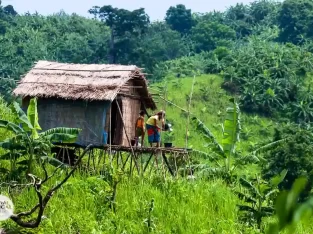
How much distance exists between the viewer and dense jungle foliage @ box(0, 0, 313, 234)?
8227mm

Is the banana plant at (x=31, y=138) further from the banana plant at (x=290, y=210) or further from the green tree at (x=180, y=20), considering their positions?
the green tree at (x=180, y=20)

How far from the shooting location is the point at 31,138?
29.8 feet

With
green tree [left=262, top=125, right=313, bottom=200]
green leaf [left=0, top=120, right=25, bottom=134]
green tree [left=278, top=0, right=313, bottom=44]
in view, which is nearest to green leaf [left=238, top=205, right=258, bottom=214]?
green leaf [left=0, top=120, right=25, bottom=134]

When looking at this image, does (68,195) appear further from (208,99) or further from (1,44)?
(1,44)

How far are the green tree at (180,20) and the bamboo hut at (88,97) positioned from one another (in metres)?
34.2

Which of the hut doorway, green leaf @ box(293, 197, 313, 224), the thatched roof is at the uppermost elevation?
green leaf @ box(293, 197, 313, 224)

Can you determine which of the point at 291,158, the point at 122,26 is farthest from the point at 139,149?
the point at 122,26

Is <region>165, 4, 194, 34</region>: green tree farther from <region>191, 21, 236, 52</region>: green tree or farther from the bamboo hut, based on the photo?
the bamboo hut

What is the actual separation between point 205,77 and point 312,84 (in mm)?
4972

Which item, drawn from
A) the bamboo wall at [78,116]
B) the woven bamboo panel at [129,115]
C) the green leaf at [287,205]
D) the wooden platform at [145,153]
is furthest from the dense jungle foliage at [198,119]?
the woven bamboo panel at [129,115]

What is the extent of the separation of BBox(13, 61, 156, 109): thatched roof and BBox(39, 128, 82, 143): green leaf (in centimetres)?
121

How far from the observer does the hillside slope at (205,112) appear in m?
25.2

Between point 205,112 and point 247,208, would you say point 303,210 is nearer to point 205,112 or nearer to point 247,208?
point 247,208

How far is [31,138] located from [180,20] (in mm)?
36885
